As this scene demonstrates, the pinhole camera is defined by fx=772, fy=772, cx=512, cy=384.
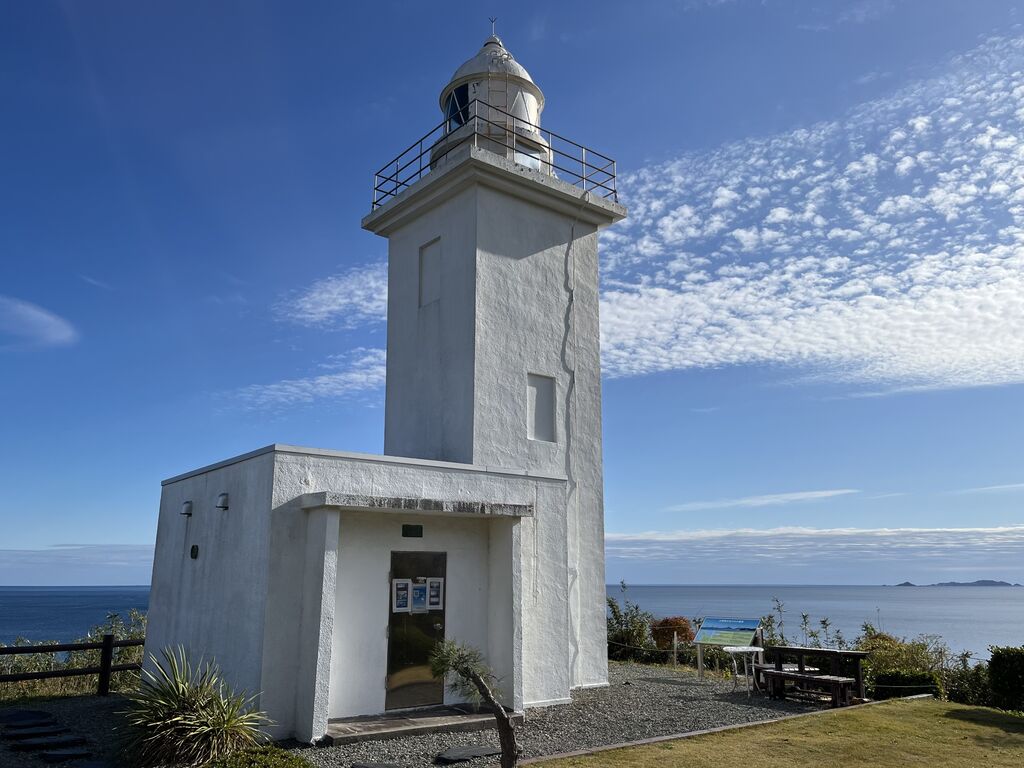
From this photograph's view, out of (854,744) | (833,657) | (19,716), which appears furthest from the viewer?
(833,657)

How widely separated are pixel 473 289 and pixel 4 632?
236 feet

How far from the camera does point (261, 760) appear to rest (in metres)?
7.32

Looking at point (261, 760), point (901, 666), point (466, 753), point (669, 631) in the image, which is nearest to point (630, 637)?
point (669, 631)

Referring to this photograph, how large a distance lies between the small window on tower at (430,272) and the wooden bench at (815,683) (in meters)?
8.30

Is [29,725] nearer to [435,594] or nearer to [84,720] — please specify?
[84,720]

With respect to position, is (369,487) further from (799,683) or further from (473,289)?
(799,683)

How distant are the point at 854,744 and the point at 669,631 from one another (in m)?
10.8

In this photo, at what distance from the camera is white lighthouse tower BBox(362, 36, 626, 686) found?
41.4 ft

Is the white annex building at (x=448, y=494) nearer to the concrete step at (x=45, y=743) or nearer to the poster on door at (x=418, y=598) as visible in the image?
the poster on door at (x=418, y=598)

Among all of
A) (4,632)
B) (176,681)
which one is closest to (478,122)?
(176,681)

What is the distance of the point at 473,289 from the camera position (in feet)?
41.6

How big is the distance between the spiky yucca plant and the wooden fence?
14.4ft

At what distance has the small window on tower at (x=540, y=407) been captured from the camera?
1311 cm

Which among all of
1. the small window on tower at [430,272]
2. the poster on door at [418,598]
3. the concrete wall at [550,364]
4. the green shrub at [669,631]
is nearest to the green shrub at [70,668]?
the poster on door at [418,598]
